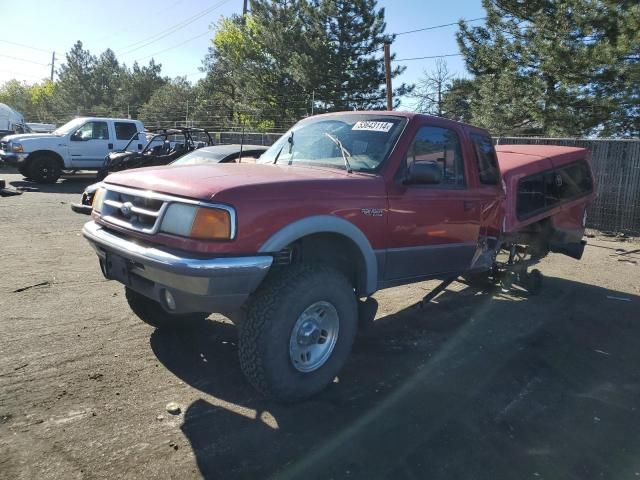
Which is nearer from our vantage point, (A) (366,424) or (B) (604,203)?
(A) (366,424)

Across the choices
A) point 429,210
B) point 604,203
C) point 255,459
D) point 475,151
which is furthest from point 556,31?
point 255,459

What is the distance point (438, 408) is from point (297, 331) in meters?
1.15

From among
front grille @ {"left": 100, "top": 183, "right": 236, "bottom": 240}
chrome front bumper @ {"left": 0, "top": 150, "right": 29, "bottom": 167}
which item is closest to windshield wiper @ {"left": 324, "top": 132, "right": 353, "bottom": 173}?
front grille @ {"left": 100, "top": 183, "right": 236, "bottom": 240}

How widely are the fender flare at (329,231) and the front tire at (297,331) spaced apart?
251mm

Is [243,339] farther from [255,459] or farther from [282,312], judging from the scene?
[255,459]

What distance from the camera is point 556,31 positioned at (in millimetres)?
15602

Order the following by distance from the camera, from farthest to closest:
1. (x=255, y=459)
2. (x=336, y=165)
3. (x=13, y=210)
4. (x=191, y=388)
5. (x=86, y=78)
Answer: (x=86, y=78) → (x=13, y=210) → (x=336, y=165) → (x=191, y=388) → (x=255, y=459)

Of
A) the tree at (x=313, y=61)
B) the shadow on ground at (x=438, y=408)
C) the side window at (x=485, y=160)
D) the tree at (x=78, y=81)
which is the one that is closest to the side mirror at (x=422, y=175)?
the side window at (x=485, y=160)

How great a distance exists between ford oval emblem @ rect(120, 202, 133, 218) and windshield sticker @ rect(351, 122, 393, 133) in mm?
1923

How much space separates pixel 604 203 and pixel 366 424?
33.2 feet

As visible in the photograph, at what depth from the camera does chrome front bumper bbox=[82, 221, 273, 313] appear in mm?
2781

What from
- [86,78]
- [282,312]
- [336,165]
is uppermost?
[86,78]

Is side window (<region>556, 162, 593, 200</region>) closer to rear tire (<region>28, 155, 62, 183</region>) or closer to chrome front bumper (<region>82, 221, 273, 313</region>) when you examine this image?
chrome front bumper (<region>82, 221, 273, 313</region>)

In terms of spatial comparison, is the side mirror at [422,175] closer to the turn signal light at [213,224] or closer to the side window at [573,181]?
the turn signal light at [213,224]
